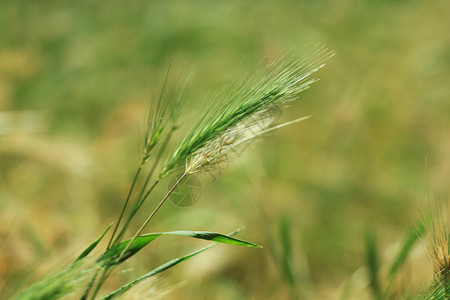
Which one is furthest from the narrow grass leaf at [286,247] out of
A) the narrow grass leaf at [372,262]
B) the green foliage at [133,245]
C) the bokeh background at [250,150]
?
the green foliage at [133,245]

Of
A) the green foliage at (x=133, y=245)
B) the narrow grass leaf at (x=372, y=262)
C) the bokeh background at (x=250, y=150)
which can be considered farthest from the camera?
the bokeh background at (x=250, y=150)

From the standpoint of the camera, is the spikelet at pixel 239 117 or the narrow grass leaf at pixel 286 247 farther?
the narrow grass leaf at pixel 286 247

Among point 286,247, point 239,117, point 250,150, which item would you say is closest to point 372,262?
point 286,247

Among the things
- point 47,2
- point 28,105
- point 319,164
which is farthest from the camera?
point 47,2

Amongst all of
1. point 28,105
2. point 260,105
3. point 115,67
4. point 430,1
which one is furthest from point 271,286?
point 430,1

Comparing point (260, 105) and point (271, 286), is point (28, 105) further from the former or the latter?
point (260, 105)

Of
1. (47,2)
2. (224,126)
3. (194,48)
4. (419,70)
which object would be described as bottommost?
(224,126)

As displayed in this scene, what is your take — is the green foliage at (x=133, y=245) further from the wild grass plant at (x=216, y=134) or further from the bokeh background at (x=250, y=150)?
the bokeh background at (x=250, y=150)

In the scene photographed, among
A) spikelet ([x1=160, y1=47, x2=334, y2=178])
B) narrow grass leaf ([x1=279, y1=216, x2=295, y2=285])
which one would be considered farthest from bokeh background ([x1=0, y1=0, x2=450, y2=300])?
spikelet ([x1=160, y1=47, x2=334, y2=178])
